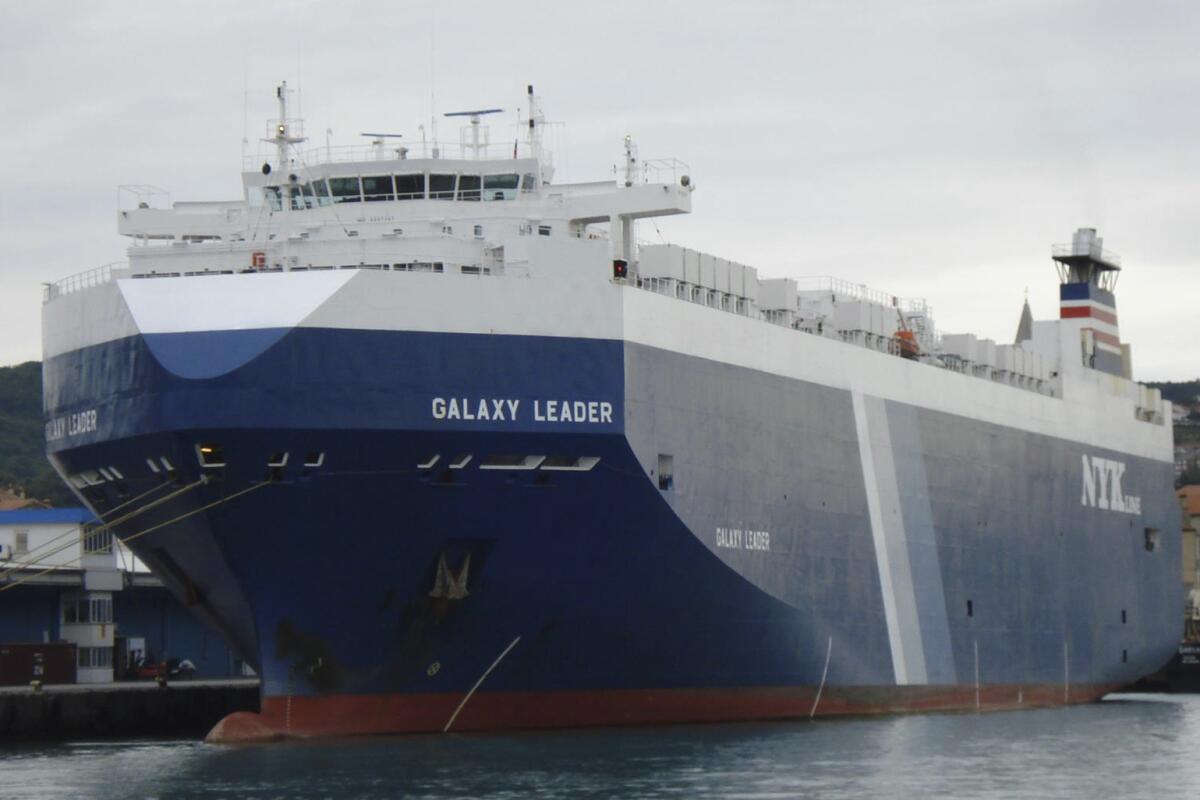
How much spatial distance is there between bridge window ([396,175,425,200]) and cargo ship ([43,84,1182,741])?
0.03 m

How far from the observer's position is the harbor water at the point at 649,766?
27094 mm

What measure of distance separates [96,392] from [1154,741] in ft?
60.6

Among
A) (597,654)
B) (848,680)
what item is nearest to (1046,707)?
(848,680)

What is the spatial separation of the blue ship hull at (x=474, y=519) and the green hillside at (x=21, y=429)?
265 feet

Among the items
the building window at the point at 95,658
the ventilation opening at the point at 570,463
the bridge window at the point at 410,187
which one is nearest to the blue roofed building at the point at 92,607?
the building window at the point at 95,658

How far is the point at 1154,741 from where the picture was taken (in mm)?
37031

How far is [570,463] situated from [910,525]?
11084mm

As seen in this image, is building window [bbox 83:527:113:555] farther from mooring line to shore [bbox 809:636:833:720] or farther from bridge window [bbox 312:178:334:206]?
mooring line to shore [bbox 809:636:833:720]

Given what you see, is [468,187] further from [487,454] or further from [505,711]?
[505,711]

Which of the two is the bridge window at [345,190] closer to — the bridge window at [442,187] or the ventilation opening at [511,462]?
the bridge window at [442,187]

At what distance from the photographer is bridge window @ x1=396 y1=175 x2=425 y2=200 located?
35.7 m

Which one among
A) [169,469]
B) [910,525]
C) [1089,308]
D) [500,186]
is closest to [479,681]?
[169,469]

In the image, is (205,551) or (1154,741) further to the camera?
(1154,741)

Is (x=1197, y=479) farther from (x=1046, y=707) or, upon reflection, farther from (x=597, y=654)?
(x=597, y=654)
